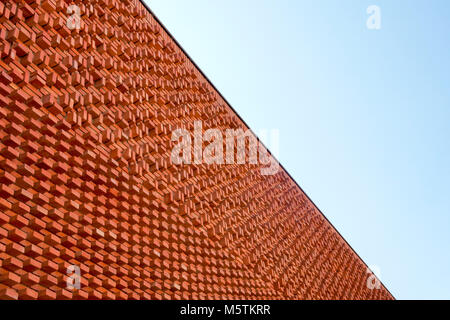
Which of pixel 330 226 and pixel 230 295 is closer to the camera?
pixel 230 295

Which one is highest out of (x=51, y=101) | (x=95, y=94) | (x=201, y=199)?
(x=95, y=94)

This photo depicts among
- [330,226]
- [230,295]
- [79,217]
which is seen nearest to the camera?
[79,217]

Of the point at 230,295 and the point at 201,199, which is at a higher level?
the point at 201,199

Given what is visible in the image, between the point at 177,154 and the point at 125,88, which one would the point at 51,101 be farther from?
the point at 177,154

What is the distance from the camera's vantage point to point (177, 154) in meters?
5.93

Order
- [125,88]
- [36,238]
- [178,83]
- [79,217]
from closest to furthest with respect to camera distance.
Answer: [36,238] < [79,217] < [125,88] < [178,83]

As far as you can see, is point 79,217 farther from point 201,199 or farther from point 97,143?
point 201,199

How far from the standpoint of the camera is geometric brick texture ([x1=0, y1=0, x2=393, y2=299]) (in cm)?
358

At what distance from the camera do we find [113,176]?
4.59 m

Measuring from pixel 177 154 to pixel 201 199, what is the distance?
2.28 ft

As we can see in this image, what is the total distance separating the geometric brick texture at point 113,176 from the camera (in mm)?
3578
